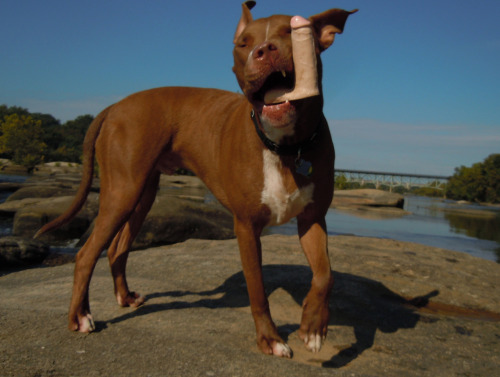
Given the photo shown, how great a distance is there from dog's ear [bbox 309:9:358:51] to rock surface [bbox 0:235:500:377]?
2.11 metres

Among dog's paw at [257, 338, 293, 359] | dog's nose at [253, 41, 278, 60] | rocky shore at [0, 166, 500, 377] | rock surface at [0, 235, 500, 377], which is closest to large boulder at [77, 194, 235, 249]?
rocky shore at [0, 166, 500, 377]

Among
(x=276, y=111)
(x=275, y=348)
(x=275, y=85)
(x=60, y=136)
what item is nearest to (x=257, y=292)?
Answer: (x=275, y=348)

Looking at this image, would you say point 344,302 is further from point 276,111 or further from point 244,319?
point 276,111

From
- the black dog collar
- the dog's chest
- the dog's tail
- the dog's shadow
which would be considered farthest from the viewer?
the dog's tail

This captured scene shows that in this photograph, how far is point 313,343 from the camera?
2.91 meters

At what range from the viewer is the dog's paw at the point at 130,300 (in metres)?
3.97

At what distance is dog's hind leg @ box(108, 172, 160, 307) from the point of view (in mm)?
3996

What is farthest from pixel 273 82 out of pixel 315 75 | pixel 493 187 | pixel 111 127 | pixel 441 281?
pixel 493 187

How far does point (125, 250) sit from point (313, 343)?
2.18m

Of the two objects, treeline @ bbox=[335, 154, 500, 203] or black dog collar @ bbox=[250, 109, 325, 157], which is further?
treeline @ bbox=[335, 154, 500, 203]

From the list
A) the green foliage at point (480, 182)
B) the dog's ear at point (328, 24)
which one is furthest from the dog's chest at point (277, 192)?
the green foliage at point (480, 182)

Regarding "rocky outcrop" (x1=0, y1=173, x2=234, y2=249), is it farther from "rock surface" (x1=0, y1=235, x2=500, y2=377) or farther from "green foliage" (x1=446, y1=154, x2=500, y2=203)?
"green foliage" (x1=446, y1=154, x2=500, y2=203)

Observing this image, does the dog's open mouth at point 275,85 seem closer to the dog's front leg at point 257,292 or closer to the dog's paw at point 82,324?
the dog's front leg at point 257,292

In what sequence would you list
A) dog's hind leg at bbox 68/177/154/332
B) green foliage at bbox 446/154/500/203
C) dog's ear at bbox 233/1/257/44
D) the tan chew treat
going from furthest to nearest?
green foliage at bbox 446/154/500/203 < dog's hind leg at bbox 68/177/154/332 < dog's ear at bbox 233/1/257/44 < the tan chew treat
